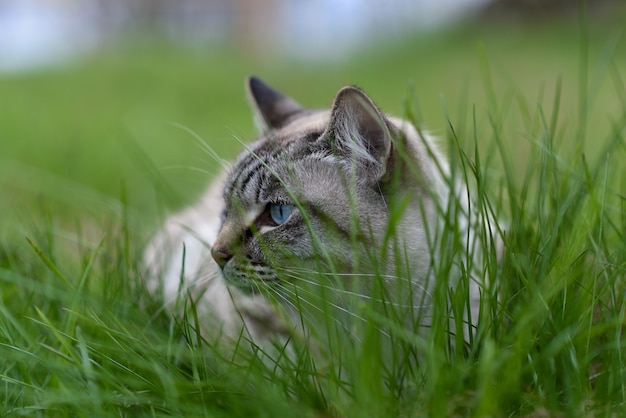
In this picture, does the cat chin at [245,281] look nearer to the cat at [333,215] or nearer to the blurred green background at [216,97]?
the cat at [333,215]

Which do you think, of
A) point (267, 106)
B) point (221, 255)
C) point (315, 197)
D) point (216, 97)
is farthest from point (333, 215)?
point (216, 97)

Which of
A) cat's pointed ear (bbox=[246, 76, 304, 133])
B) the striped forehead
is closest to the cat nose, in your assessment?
the striped forehead

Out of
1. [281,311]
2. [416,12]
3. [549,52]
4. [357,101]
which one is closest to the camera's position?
[281,311]

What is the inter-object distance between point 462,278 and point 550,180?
679 millimetres

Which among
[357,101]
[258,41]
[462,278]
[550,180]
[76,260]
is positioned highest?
[258,41]

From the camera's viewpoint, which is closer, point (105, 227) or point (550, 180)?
point (550, 180)

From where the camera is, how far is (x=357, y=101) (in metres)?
1.89

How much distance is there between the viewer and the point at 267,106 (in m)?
2.61

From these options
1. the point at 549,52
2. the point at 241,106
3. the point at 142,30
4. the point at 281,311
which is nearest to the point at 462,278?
the point at 281,311

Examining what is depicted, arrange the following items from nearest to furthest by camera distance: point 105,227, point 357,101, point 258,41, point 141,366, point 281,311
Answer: point 141,366
point 281,311
point 357,101
point 105,227
point 258,41

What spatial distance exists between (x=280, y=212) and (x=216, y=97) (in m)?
5.35

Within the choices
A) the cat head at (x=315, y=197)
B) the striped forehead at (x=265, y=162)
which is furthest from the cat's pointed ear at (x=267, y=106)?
the cat head at (x=315, y=197)

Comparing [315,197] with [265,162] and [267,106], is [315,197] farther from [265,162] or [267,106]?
[267,106]

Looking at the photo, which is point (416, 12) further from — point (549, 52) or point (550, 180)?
point (550, 180)
